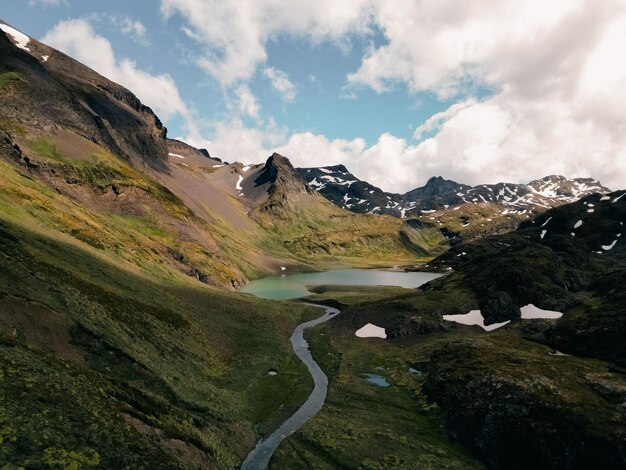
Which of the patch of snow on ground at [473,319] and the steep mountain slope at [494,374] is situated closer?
the steep mountain slope at [494,374]

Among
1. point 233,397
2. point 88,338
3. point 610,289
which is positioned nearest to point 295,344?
point 233,397

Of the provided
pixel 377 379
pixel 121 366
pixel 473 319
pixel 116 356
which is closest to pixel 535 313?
pixel 473 319

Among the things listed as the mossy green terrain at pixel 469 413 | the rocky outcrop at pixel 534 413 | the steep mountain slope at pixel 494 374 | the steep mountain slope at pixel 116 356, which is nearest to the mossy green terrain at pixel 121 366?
the steep mountain slope at pixel 116 356

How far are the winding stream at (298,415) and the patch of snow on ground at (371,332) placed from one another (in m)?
17.3

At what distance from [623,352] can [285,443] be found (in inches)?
2563

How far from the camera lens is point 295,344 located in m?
101

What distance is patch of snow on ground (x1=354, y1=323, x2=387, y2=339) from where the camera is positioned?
10994cm

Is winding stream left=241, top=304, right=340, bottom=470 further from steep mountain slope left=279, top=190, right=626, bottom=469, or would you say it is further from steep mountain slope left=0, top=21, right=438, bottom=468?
steep mountain slope left=279, top=190, right=626, bottom=469

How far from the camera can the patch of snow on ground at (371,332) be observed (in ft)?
361

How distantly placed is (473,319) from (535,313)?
56.4 ft

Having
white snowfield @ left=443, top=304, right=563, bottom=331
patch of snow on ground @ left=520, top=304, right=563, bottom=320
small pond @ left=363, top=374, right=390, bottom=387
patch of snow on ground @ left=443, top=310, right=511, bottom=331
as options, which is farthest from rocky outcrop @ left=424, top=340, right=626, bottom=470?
patch of snow on ground @ left=520, top=304, right=563, bottom=320

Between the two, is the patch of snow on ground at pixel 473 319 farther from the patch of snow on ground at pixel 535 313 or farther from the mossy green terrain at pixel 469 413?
the mossy green terrain at pixel 469 413

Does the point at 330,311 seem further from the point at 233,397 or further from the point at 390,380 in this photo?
the point at 233,397

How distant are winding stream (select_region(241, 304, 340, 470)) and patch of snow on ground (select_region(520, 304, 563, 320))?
218 feet
